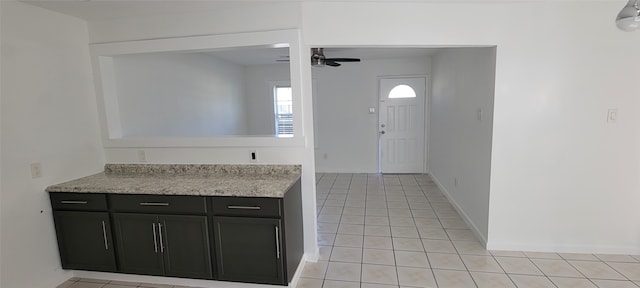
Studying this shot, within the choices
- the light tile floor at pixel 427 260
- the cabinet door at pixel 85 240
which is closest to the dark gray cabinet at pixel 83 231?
the cabinet door at pixel 85 240

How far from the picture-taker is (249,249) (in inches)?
84.5

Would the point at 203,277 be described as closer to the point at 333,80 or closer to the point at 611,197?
the point at 611,197

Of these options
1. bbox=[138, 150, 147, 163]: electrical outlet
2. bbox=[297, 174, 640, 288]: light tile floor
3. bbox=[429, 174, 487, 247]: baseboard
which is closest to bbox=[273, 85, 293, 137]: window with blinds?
bbox=[297, 174, 640, 288]: light tile floor

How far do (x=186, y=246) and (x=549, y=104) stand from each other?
3.20m

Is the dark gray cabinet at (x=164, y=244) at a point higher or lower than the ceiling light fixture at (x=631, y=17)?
lower

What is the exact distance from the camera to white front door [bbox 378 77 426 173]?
221 inches

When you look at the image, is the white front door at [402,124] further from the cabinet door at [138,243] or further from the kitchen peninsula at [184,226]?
the cabinet door at [138,243]

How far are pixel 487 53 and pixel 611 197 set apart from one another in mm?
1661

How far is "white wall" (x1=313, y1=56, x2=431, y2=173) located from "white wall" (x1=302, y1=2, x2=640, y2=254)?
9.98 feet

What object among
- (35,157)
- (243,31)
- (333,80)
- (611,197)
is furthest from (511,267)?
(333,80)

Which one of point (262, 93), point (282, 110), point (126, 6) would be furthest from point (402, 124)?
point (126, 6)

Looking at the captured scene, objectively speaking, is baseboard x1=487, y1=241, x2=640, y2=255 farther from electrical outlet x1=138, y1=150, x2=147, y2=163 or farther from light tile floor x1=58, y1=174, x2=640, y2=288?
electrical outlet x1=138, y1=150, x2=147, y2=163

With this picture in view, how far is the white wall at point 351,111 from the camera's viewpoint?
561 centimetres

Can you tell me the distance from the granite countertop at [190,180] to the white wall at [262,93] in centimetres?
359
